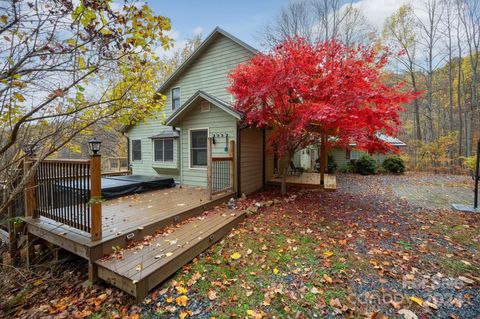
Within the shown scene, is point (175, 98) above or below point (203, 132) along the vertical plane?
above

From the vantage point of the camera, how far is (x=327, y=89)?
5.21 metres

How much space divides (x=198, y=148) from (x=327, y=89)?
4.83 metres

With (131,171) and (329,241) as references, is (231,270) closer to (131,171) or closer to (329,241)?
(329,241)

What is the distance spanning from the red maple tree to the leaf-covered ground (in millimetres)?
2531

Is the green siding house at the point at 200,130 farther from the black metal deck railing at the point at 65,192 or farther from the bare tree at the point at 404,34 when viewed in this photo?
the bare tree at the point at 404,34

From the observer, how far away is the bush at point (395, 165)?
14.2 metres

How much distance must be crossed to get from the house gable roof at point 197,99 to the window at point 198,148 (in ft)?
2.57

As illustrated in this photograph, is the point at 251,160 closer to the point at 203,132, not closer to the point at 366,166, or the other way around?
the point at 203,132

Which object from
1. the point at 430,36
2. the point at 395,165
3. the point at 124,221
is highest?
the point at 430,36

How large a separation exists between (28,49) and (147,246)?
3162mm

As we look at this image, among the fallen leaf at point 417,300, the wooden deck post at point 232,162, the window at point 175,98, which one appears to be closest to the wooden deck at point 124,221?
the wooden deck post at point 232,162

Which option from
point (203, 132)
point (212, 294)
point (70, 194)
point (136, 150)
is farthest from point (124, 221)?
point (136, 150)

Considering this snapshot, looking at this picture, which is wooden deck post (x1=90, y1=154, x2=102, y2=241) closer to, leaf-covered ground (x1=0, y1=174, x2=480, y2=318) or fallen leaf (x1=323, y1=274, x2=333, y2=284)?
leaf-covered ground (x1=0, y1=174, x2=480, y2=318)

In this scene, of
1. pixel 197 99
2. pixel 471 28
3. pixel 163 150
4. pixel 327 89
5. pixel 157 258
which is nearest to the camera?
pixel 157 258
